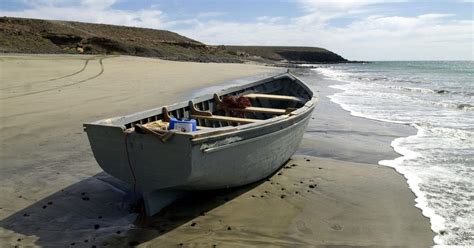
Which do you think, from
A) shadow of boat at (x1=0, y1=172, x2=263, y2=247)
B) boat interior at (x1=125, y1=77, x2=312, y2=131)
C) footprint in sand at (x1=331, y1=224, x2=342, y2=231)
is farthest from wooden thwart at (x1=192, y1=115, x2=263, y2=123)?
footprint in sand at (x1=331, y1=224, x2=342, y2=231)

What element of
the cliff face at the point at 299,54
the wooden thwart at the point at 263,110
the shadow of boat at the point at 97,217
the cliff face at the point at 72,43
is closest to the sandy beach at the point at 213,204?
the shadow of boat at the point at 97,217

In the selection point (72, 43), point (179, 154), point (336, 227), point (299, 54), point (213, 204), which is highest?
point (72, 43)

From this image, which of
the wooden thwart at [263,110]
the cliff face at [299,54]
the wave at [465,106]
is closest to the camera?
the wooden thwart at [263,110]

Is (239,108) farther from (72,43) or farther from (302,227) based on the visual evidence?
(72,43)

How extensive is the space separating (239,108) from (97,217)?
160 inches

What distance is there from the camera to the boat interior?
691 cm

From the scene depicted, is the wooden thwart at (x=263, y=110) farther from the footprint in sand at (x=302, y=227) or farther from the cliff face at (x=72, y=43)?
the cliff face at (x=72, y=43)

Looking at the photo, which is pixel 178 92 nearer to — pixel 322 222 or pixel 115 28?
pixel 322 222

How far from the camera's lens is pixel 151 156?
479 centimetres

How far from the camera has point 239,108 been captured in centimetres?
852

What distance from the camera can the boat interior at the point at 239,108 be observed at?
272 inches

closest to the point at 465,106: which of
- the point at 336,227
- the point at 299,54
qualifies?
the point at 336,227

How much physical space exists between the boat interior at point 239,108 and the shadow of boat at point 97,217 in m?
0.95

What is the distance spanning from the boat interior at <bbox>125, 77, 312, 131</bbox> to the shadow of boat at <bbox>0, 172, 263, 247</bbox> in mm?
954
